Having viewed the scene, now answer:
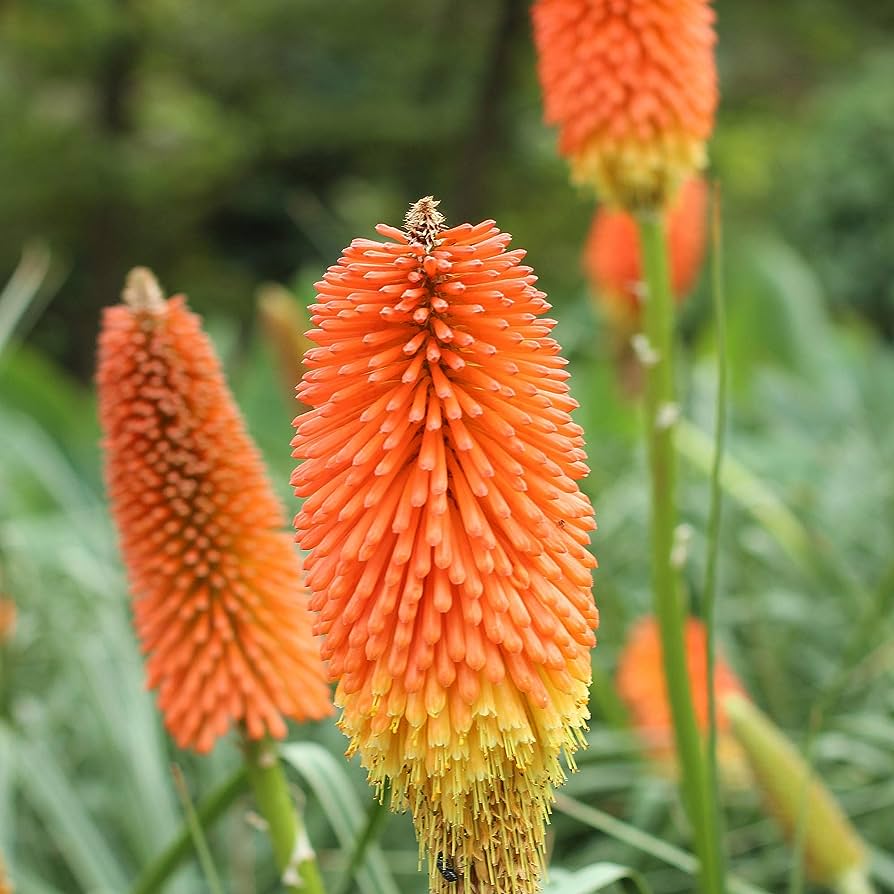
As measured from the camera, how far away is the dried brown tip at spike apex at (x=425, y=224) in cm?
120

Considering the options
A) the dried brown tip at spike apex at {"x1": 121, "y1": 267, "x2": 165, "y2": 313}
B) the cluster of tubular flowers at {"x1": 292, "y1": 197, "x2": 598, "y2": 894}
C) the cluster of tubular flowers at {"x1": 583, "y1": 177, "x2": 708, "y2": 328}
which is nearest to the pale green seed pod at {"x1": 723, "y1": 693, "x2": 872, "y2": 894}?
the cluster of tubular flowers at {"x1": 292, "y1": 197, "x2": 598, "y2": 894}

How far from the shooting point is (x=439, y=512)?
114cm

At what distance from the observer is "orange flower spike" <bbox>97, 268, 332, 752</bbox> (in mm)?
1791

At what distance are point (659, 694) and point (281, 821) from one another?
1.61 meters

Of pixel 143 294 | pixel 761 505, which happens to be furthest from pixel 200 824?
pixel 761 505

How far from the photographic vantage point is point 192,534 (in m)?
1.80

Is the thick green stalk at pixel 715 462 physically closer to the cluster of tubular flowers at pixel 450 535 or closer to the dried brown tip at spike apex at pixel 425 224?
the cluster of tubular flowers at pixel 450 535

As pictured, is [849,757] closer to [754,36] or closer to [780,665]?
[780,665]

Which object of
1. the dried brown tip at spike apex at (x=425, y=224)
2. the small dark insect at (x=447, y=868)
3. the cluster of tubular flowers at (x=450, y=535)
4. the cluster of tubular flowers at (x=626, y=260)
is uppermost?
the cluster of tubular flowers at (x=626, y=260)

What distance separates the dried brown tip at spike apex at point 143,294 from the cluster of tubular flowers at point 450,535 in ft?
2.11

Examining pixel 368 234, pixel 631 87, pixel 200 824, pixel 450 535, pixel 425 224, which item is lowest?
pixel 200 824

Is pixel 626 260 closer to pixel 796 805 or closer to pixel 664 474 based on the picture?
pixel 664 474

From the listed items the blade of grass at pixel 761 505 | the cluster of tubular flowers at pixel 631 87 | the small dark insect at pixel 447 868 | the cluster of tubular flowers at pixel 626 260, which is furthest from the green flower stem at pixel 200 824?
the cluster of tubular flowers at pixel 626 260

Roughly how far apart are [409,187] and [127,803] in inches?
348
